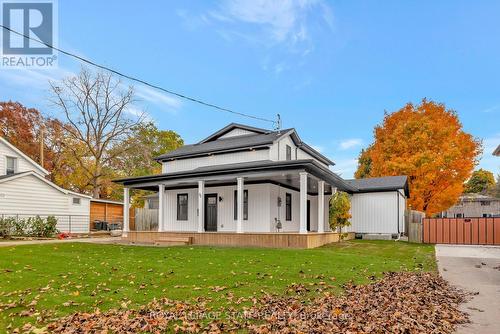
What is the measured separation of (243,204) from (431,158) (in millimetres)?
15092

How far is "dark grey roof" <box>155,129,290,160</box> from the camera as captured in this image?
19.9m

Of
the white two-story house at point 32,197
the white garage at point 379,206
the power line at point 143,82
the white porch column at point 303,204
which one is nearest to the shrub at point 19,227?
the white two-story house at point 32,197

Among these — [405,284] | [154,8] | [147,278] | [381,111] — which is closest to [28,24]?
[154,8]

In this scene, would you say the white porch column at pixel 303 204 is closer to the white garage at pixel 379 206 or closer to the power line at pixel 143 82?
the power line at pixel 143 82

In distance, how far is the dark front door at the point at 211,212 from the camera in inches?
821

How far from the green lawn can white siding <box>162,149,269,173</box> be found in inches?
314

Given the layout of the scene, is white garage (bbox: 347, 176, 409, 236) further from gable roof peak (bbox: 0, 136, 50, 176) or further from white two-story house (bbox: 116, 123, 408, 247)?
gable roof peak (bbox: 0, 136, 50, 176)

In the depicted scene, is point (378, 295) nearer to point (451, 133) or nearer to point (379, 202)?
point (379, 202)

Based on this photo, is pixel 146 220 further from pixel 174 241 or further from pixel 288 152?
pixel 288 152

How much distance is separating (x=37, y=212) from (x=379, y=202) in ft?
73.7

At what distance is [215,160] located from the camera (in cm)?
2127

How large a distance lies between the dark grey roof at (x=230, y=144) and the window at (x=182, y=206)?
2517mm

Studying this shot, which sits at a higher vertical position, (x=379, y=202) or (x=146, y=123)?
(x=146, y=123)

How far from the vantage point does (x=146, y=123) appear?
41688 mm
